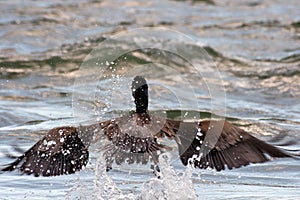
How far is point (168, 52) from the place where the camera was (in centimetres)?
1598

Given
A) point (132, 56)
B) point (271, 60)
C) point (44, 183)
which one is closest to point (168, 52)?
point (132, 56)

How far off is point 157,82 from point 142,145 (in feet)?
24.7

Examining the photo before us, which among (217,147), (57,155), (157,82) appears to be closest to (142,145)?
(217,147)

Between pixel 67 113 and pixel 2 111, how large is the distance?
91 centimetres

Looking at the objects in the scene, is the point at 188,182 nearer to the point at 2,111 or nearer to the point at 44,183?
the point at 44,183

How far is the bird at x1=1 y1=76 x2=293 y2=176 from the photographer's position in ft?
22.1

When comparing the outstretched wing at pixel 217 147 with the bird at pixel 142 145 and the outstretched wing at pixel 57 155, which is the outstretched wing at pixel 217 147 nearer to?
the bird at pixel 142 145

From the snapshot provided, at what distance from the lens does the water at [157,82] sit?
818 cm

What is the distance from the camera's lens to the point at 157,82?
14.2m

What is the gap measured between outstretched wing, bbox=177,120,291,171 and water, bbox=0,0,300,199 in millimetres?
168

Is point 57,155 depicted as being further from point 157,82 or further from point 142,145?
point 157,82

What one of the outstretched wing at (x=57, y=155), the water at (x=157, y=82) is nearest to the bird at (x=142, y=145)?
the outstretched wing at (x=57, y=155)

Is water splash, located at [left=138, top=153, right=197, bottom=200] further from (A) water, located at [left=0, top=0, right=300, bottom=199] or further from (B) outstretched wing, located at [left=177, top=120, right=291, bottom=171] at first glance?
(B) outstretched wing, located at [left=177, top=120, right=291, bottom=171]

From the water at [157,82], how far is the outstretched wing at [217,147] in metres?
0.17
